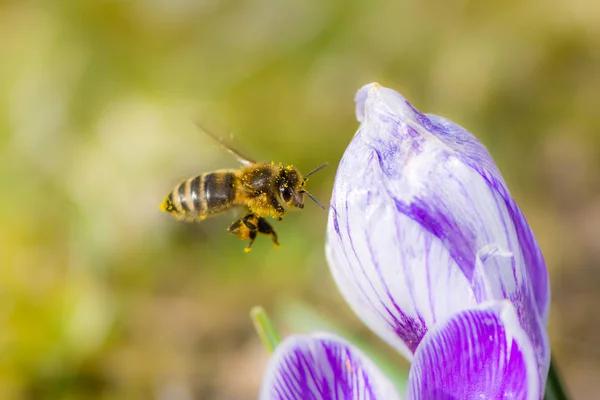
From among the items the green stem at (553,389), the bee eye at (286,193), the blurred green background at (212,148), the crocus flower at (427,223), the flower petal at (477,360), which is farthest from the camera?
the blurred green background at (212,148)

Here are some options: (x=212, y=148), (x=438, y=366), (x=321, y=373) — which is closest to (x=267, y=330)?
(x=321, y=373)

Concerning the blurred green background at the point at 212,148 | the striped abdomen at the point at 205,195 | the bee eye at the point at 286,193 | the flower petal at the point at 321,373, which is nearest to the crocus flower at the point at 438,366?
the flower petal at the point at 321,373

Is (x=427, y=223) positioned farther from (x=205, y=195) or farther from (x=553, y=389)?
(x=205, y=195)

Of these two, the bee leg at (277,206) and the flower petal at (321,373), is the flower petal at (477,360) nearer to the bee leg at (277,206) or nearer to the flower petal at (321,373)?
the flower petal at (321,373)

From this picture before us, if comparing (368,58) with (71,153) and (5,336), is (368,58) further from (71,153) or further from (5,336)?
(5,336)

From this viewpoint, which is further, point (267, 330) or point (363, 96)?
point (267, 330)

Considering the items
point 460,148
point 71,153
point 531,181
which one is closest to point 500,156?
point 531,181

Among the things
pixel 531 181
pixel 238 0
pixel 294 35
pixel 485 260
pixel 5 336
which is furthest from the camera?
pixel 238 0

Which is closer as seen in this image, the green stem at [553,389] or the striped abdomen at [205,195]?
the green stem at [553,389]
